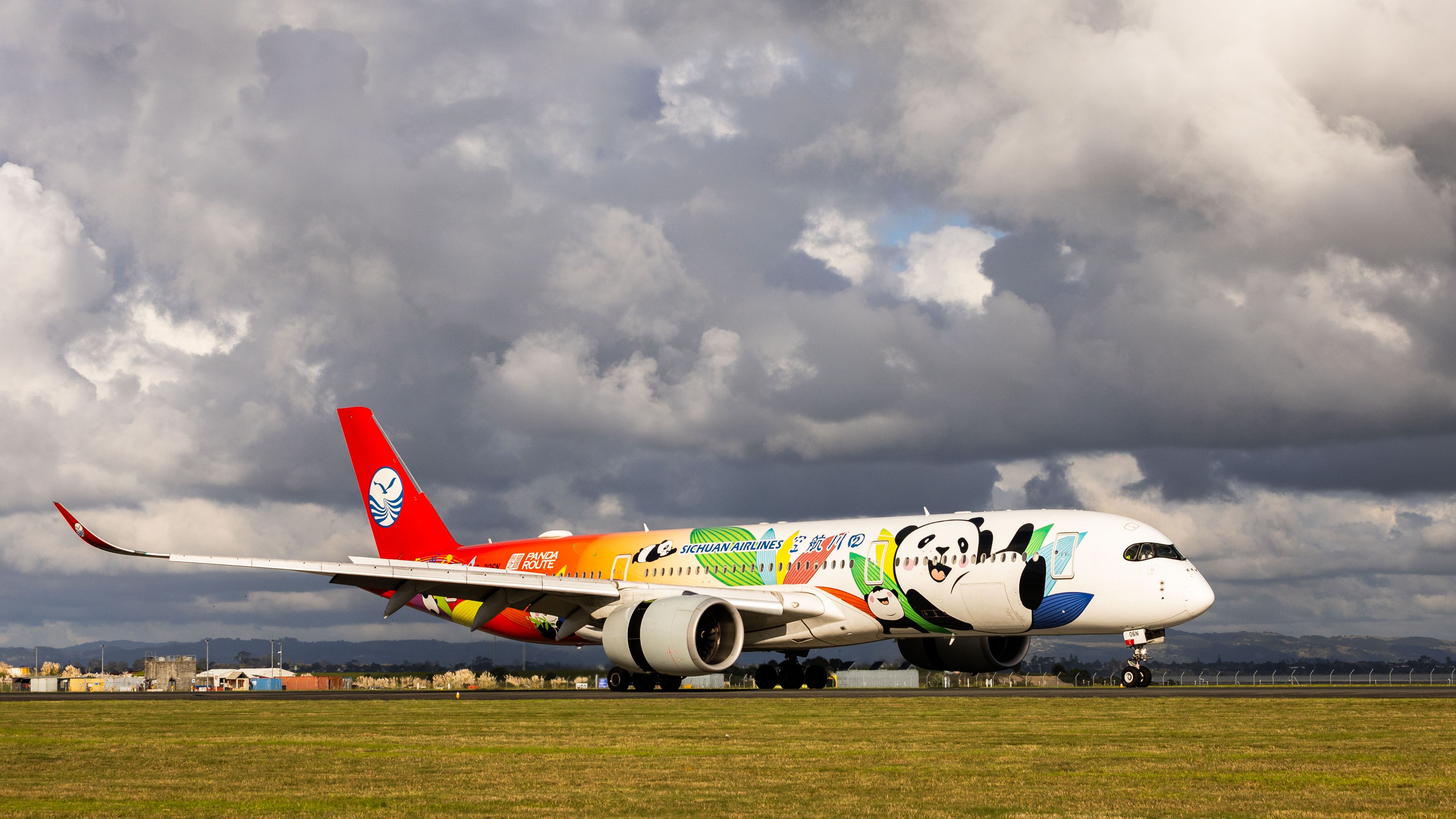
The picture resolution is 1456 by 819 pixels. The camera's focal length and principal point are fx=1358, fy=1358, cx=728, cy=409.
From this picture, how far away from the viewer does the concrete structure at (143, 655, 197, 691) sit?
3135 inches

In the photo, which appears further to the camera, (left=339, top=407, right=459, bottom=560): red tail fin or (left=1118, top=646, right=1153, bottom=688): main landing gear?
(left=339, top=407, right=459, bottom=560): red tail fin

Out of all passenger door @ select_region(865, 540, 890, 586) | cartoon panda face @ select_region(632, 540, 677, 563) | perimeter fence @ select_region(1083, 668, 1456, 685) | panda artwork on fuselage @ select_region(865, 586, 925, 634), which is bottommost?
perimeter fence @ select_region(1083, 668, 1456, 685)

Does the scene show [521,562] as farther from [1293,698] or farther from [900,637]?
[1293,698]

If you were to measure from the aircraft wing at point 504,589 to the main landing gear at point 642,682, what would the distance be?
2255mm

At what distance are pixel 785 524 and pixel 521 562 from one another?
451 inches

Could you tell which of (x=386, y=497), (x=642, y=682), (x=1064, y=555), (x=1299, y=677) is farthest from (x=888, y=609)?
(x=1299, y=677)

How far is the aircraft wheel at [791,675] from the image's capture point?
41969 mm

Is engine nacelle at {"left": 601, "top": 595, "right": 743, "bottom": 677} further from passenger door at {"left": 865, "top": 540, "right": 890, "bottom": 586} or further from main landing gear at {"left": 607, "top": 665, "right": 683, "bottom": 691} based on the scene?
passenger door at {"left": 865, "top": 540, "right": 890, "bottom": 586}

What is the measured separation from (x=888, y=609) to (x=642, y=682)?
315 inches

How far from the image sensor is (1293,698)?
Result: 2906 centimetres

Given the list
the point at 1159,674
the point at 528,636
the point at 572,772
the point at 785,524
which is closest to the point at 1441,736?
the point at 572,772

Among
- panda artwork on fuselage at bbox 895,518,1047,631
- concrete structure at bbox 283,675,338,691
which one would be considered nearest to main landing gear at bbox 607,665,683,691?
panda artwork on fuselage at bbox 895,518,1047,631

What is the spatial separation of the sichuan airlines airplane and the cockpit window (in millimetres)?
42

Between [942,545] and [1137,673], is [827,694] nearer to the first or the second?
[942,545]
